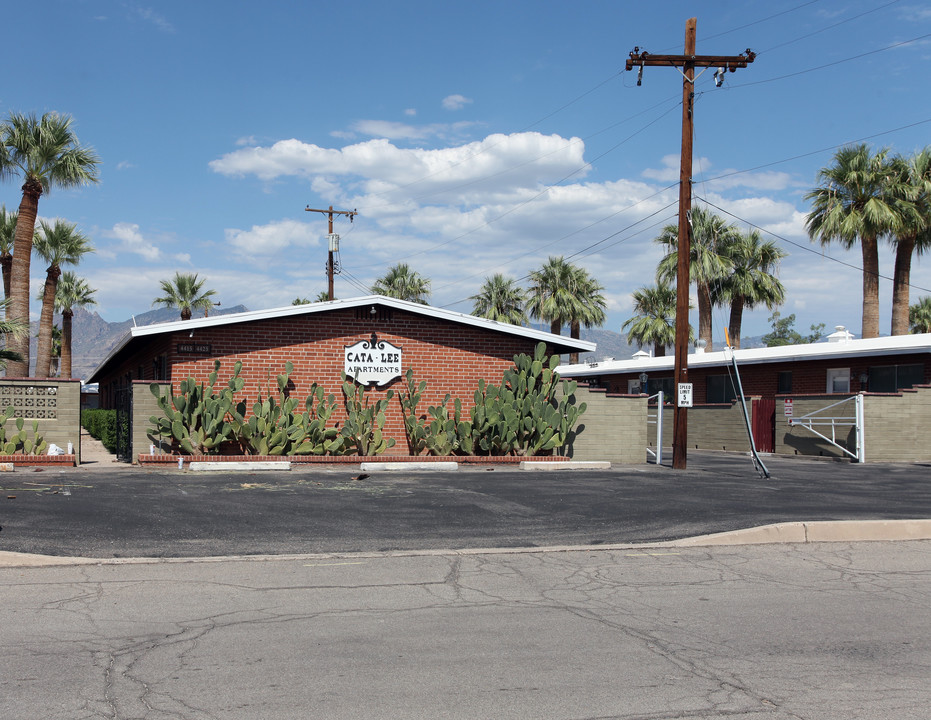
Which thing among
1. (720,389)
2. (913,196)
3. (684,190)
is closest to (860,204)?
(913,196)

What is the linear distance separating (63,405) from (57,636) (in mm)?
12481

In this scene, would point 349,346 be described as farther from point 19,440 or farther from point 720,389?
point 720,389

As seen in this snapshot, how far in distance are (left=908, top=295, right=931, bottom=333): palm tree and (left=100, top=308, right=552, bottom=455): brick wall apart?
47.8m

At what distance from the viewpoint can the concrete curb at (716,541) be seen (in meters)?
8.90

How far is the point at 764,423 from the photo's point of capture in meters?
28.0

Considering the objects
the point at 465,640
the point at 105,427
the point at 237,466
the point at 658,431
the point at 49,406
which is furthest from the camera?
the point at 105,427

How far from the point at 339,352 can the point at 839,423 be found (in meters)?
14.7

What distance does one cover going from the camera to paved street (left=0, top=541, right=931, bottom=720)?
5.07 m

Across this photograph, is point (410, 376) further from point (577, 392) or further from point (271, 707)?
point (271, 707)

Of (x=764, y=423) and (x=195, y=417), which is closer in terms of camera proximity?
(x=195, y=417)

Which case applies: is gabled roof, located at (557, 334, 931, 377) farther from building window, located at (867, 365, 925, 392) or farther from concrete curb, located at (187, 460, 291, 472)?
concrete curb, located at (187, 460, 291, 472)

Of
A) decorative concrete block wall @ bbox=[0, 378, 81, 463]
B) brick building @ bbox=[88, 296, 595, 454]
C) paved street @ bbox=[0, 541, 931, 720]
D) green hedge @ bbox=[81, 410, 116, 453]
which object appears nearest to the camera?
paved street @ bbox=[0, 541, 931, 720]

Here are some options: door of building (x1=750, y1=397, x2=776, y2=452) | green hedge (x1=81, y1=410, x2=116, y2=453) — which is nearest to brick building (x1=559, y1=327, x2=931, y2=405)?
door of building (x1=750, y1=397, x2=776, y2=452)

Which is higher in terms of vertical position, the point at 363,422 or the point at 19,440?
the point at 363,422
